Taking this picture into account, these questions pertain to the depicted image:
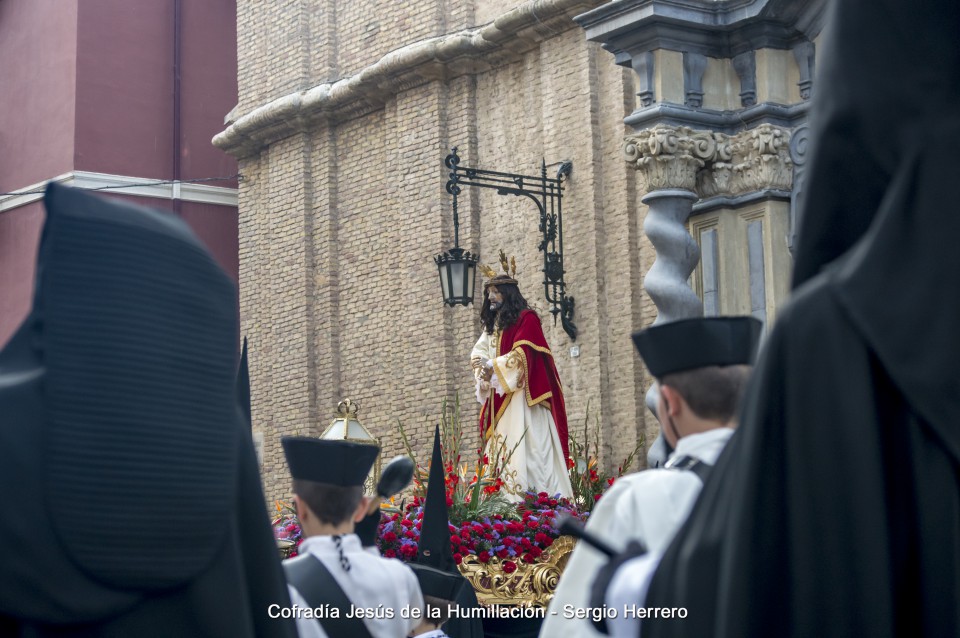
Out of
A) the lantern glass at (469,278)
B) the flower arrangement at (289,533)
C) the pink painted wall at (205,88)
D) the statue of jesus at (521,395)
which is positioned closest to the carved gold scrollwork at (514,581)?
the flower arrangement at (289,533)

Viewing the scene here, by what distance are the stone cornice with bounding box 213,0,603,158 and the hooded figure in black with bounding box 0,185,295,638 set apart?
13.4 metres

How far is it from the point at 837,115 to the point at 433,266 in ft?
50.4

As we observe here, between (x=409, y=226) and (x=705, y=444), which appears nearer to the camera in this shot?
(x=705, y=444)

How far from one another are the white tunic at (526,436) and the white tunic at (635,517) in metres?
8.80

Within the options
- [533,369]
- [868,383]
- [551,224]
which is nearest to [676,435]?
[868,383]

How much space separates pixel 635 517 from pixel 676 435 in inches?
10.7

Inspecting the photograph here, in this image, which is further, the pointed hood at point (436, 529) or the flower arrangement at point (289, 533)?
the flower arrangement at point (289, 533)

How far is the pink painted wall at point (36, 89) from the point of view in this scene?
2264 cm

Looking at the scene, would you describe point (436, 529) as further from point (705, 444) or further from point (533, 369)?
point (533, 369)

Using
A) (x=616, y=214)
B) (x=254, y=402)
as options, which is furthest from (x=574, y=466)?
(x=254, y=402)

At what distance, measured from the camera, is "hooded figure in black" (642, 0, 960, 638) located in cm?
194

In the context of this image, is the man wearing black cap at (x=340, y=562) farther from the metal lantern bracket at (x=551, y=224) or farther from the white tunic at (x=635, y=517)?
the metal lantern bracket at (x=551, y=224)

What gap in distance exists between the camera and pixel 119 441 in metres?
2.36

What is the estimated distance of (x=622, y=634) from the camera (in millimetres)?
2695
